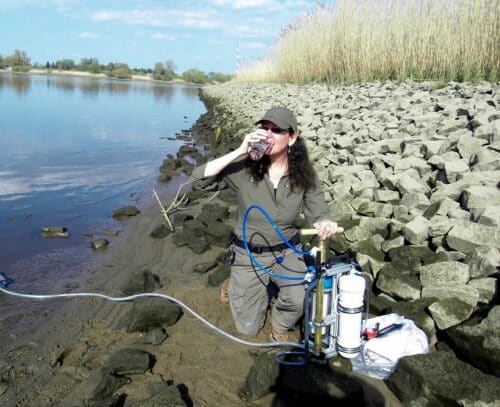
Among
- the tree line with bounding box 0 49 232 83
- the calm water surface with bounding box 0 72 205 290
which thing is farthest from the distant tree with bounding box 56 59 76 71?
the calm water surface with bounding box 0 72 205 290

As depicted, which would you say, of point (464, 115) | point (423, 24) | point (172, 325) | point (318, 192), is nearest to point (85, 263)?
point (172, 325)

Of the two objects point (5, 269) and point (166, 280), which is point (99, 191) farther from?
point (166, 280)

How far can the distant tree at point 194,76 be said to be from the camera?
291 feet

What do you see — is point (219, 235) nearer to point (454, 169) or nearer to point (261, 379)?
point (454, 169)

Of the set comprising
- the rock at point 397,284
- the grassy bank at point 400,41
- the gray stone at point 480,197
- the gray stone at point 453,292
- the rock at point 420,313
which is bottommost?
the rock at point 420,313

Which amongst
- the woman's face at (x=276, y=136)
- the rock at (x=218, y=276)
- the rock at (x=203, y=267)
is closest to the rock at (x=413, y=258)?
the woman's face at (x=276, y=136)

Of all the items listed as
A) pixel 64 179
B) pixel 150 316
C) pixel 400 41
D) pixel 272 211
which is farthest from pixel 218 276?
pixel 400 41

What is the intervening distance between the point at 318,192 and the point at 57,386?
96.3 inches

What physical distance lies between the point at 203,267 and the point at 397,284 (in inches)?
92.4

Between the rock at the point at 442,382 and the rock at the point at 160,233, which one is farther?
the rock at the point at 160,233

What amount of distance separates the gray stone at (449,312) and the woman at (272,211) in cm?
99

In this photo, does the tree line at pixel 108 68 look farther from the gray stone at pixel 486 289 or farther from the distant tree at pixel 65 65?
the gray stone at pixel 486 289

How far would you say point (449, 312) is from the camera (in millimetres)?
3068

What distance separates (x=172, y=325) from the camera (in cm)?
390
